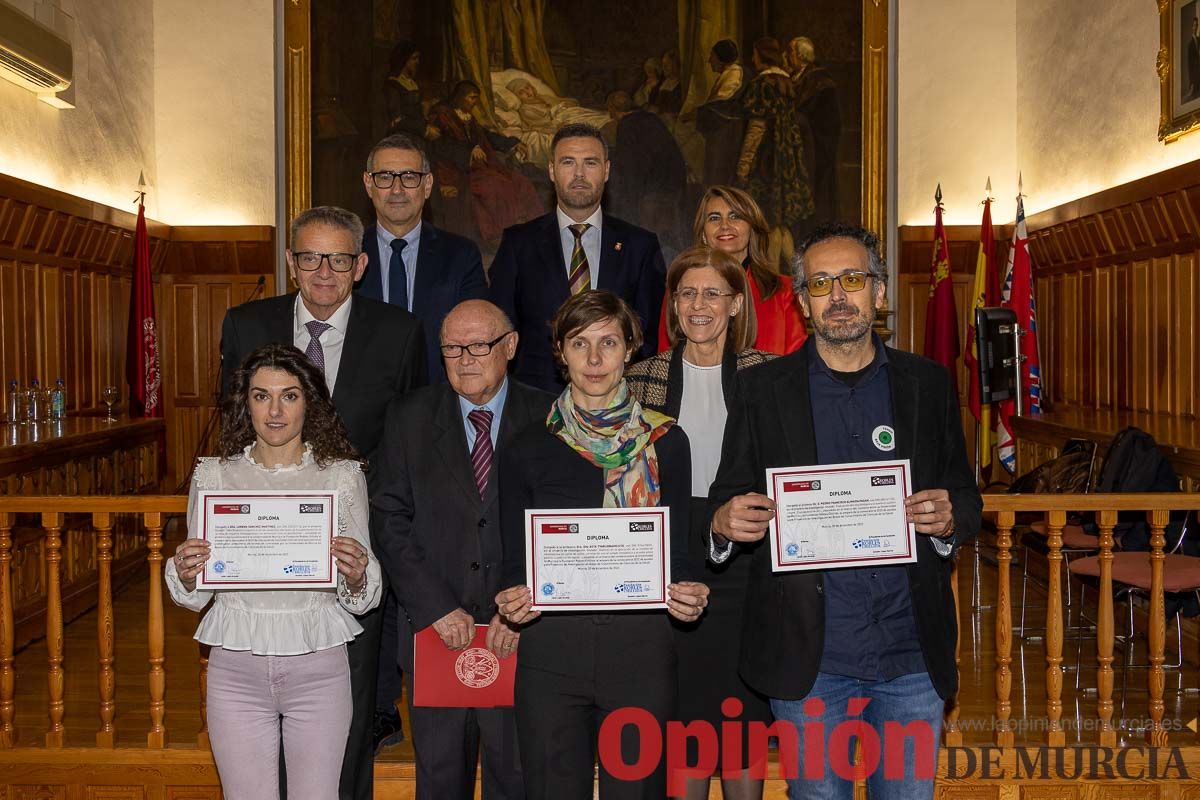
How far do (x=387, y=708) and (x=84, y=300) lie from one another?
6397 mm

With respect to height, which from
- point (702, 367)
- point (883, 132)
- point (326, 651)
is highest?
point (883, 132)

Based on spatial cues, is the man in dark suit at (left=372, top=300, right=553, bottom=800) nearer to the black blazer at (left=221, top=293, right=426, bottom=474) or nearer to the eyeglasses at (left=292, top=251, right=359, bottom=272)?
the black blazer at (left=221, top=293, right=426, bottom=474)

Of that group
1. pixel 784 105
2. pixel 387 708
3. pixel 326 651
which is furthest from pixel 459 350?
pixel 784 105

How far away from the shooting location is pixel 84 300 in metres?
8.89

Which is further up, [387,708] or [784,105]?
[784,105]

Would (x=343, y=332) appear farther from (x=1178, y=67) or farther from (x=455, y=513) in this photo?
(x=1178, y=67)

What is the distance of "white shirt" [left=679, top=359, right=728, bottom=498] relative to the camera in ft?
9.89

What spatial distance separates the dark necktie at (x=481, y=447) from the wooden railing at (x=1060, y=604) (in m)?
1.81

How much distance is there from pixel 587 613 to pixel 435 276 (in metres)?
1.61

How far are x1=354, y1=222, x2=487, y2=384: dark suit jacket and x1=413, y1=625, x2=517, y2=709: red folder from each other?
1.17 metres

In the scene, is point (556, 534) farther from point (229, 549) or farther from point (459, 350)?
point (229, 549)

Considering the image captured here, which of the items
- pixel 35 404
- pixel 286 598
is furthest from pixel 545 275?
pixel 35 404

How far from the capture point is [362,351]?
3.34m

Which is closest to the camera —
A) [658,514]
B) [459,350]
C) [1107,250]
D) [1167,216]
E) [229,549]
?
[658,514]
